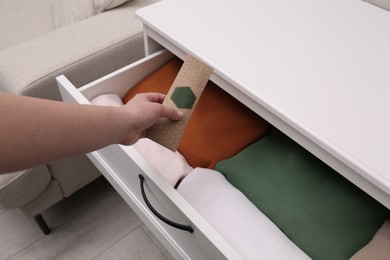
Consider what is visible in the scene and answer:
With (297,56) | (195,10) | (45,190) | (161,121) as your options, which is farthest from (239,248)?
(45,190)

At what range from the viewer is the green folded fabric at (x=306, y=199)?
506mm

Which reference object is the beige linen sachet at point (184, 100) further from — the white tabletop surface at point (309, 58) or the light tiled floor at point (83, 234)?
the light tiled floor at point (83, 234)

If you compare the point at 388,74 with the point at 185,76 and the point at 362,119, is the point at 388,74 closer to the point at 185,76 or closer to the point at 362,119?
the point at 362,119

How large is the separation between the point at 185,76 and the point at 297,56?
210 mm

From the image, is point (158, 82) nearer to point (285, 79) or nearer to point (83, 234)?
point (285, 79)

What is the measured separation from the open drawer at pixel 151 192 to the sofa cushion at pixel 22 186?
0.21 meters

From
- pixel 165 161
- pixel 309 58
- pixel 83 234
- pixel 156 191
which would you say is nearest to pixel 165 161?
pixel 165 161

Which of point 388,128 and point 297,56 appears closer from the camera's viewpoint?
point 388,128

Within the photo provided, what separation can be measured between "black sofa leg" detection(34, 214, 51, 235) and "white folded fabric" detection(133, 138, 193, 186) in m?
0.54

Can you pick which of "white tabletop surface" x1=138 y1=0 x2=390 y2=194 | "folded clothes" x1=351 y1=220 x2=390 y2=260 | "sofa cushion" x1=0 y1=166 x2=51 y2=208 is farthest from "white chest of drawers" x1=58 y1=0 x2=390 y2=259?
"sofa cushion" x1=0 y1=166 x2=51 y2=208

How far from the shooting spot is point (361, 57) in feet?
1.85

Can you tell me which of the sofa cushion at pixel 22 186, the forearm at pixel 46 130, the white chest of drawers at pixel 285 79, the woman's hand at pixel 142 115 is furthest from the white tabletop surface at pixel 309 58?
the sofa cushion at pixel 22 186

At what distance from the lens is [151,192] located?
51 centimetres

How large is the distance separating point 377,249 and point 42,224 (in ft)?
2.98
